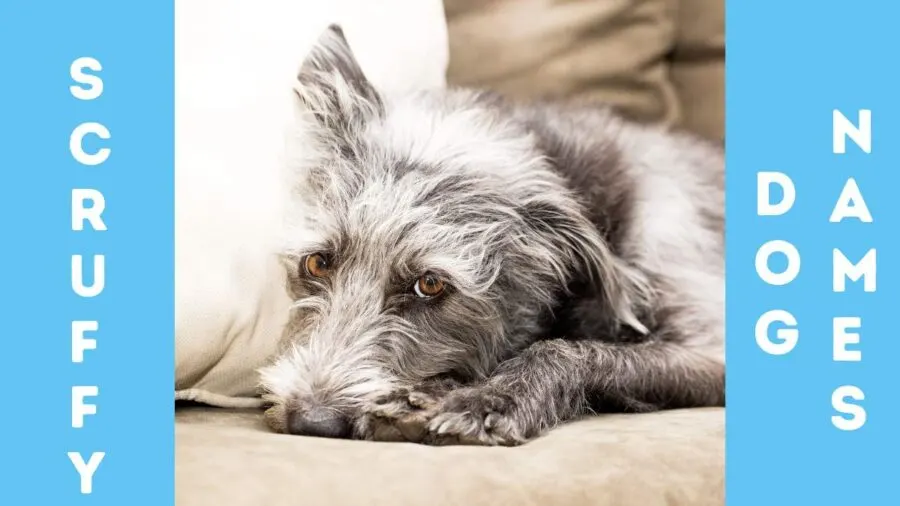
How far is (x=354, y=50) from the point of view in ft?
5.85

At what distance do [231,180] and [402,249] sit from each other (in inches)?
12.9

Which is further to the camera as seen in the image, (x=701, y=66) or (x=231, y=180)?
(x=701, y=66)

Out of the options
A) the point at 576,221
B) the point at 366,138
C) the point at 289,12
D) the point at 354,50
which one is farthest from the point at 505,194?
the point at 289,12

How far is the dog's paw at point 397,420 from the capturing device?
1477 millimetres

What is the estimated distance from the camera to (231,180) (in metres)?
1.58

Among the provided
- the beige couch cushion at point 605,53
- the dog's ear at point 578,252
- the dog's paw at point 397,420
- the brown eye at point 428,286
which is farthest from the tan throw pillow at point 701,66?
the dog's paw at point 397,420

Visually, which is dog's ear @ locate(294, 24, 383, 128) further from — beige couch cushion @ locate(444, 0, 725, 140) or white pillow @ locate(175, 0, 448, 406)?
beige couch cushion @ locate(444, 0, 725, 140)

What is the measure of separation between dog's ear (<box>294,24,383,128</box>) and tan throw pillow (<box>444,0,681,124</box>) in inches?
18.8

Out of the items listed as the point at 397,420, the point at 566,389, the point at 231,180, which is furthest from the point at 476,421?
the point at 231,180

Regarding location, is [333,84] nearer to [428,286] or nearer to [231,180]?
[231,180]

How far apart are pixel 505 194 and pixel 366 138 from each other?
292mm

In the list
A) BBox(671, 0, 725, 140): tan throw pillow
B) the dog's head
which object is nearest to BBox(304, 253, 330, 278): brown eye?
the dog's head

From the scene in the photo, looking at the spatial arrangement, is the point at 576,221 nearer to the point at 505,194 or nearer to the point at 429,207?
the point at 505,194

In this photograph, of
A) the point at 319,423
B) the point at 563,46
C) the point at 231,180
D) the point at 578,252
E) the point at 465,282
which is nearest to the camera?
the point at 319,423
